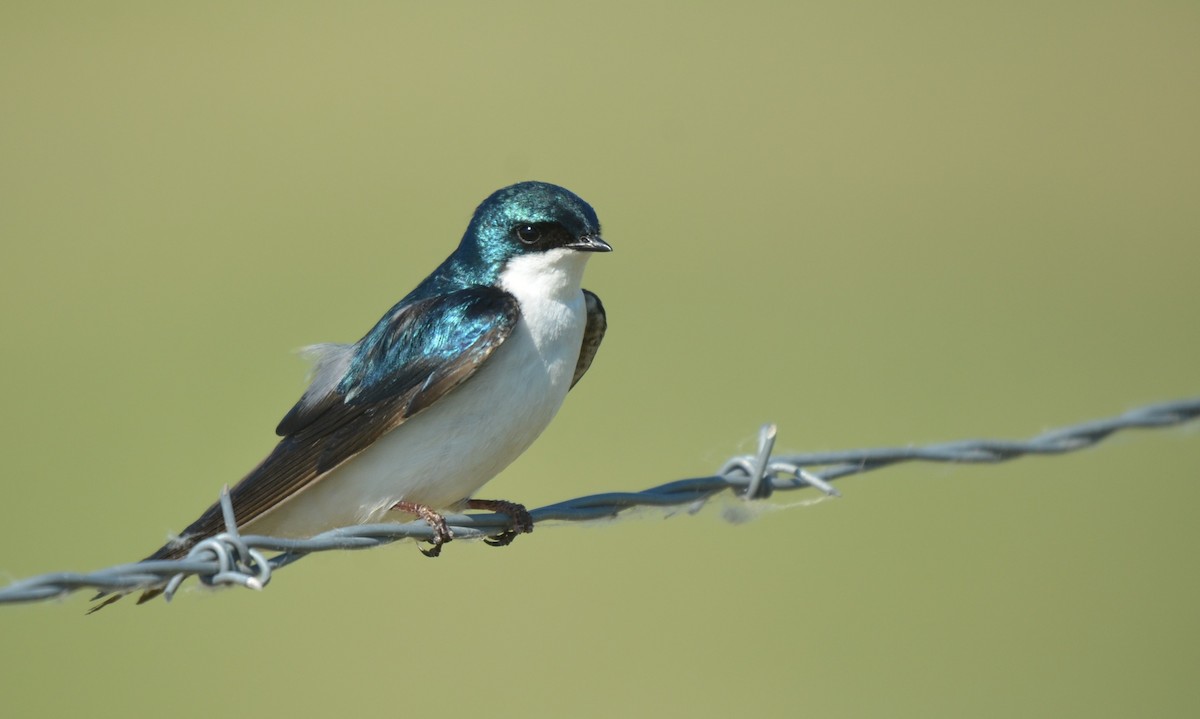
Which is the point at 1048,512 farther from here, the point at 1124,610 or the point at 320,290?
the point at 320,290

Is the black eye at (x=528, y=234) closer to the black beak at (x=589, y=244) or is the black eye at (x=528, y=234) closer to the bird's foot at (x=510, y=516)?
the black beak at (x=589, y=244)

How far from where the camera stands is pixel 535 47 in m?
15.6

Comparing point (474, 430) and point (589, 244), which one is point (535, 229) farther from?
point (474, 430)

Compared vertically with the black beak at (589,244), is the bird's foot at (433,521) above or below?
below

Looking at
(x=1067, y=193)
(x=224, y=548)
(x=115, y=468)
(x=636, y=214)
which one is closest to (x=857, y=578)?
(x=115, y=468)

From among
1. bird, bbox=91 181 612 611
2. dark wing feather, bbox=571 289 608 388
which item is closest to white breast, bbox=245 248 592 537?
bird, bbox=91 181 612 611

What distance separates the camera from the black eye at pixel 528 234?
12.5 ft

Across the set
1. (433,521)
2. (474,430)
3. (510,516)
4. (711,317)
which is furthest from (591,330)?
(711,317)

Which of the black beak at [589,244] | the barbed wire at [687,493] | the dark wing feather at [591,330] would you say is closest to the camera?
the barbed wire at [687,493]

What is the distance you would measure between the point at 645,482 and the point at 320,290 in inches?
124

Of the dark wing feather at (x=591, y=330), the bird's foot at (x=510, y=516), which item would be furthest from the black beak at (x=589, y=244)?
the bird's foot at (x=510, y=516)

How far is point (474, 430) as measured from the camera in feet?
11.7

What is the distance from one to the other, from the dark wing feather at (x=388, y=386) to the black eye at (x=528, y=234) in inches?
7.4

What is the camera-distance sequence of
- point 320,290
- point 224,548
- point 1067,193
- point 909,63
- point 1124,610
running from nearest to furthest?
point 224,548 < point 1124,610 < point 320,290 < point 1067,193 < point 909,63
